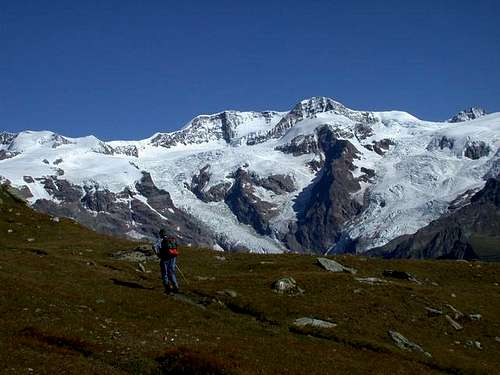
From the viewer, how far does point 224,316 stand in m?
40.9

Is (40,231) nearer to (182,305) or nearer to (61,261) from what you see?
(61,261)

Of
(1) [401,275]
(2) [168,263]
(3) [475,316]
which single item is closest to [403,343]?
(3) [475,316]

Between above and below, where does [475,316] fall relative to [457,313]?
below

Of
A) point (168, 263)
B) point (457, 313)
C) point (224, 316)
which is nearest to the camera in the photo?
point (224, 316)

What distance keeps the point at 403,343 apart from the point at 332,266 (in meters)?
21.7

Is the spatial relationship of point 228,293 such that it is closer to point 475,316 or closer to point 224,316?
point 224,316

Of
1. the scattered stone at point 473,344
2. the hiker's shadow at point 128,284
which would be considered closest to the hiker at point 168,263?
the hiker's shadow at point 128,284

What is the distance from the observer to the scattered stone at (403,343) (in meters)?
39.7

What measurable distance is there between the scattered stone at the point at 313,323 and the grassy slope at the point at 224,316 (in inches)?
19.4

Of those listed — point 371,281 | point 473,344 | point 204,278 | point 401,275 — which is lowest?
point 473,344

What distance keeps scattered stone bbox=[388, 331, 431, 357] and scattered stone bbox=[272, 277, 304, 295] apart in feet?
30.2

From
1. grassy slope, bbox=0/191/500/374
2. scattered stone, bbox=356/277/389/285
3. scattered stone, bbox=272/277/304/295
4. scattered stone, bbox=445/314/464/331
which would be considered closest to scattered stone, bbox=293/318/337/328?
grassy slope, bbox=0/191/500/374

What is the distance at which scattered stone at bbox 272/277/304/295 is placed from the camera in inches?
1908

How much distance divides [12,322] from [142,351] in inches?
267
